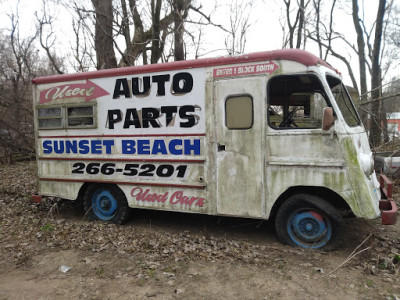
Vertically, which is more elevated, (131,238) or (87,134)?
(87,134)

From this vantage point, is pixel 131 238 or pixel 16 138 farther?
pixel 16 138

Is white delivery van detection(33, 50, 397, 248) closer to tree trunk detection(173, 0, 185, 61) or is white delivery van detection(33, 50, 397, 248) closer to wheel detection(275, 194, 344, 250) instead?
wheel detection(275, 194, 344, 250)

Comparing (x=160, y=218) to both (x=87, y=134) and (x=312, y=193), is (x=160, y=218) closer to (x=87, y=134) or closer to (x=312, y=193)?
(x=87, y=134)

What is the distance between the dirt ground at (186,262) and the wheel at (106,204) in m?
0.23

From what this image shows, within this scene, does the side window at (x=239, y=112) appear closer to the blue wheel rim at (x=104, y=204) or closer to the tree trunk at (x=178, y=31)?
the blue wheel rim at (x=104, y=204)

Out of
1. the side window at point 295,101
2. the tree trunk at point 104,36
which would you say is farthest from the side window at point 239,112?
the tree trunk at point 104,36

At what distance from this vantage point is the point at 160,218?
6105 mm

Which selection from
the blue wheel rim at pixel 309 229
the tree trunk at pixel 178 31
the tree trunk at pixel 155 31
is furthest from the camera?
the tree trunk at pixel 155 31

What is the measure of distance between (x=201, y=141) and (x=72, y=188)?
2751 mm

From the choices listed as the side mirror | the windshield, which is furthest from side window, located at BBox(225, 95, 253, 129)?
the windshield

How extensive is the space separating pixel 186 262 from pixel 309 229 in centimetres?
176

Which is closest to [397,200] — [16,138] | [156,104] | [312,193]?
[312,193]

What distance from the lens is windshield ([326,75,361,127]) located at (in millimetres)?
4410

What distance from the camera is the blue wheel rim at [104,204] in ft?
18.7
